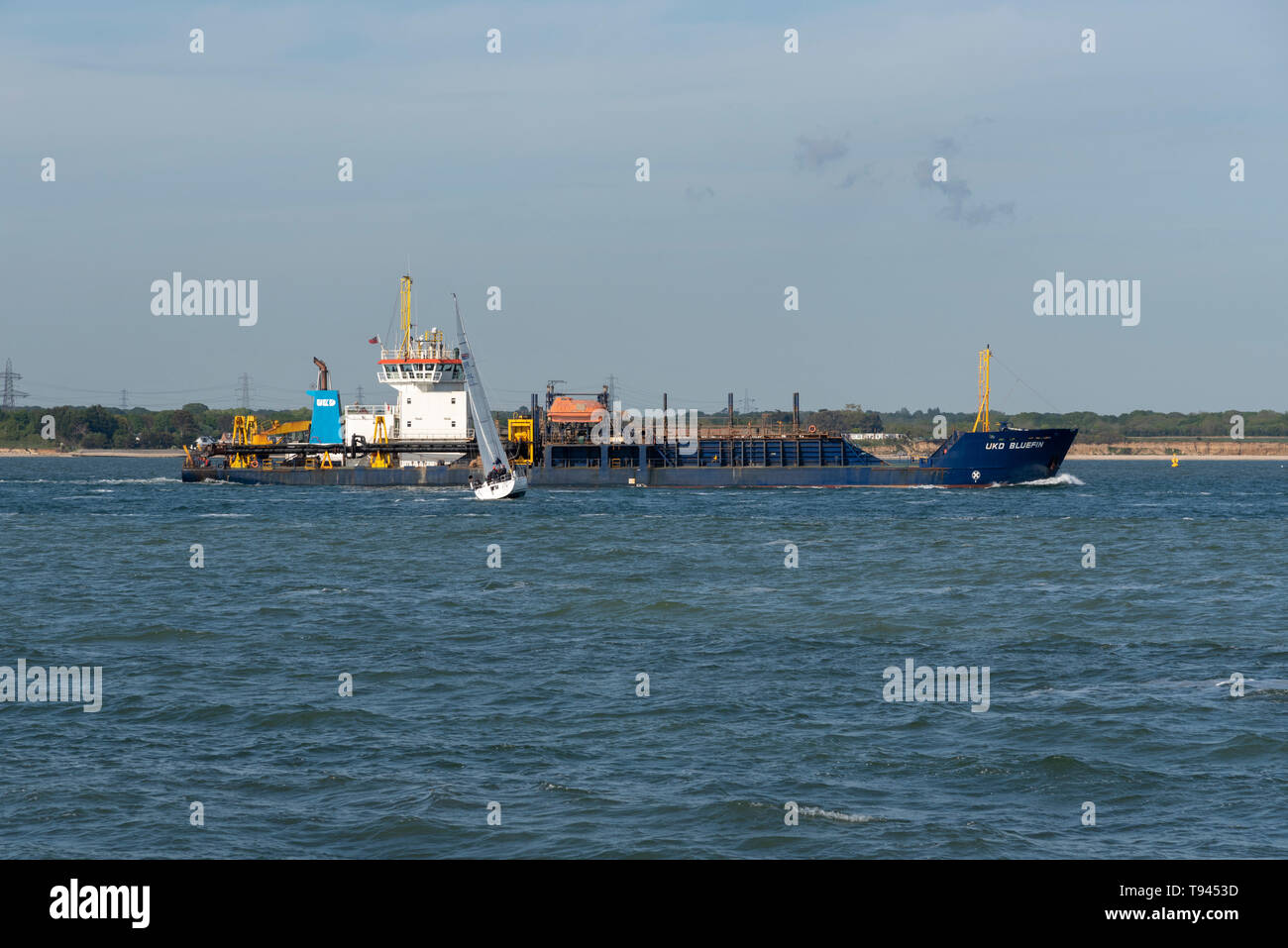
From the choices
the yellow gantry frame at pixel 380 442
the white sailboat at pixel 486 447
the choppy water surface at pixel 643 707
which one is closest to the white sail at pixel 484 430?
the white sailboat at pixel 486 447

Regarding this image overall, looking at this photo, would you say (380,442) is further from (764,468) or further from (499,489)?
(764,468)

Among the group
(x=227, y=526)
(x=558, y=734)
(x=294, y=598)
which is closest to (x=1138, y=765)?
→ (x=558, y=734)

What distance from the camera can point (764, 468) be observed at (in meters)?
105

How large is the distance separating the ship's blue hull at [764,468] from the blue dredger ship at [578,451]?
95 millimetres

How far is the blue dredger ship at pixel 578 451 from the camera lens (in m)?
103

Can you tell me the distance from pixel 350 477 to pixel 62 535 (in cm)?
4651

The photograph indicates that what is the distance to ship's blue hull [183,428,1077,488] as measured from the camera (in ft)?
335

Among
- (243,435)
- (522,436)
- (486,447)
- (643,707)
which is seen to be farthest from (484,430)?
(643,707)

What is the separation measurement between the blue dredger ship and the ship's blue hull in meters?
0.09

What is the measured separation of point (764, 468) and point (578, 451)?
17.6m

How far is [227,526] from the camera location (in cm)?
6769

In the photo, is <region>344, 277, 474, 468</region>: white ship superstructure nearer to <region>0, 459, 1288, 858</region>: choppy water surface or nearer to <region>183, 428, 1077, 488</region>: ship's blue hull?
<region>183, 428, 1077, 488</region>: ship's blue hull
